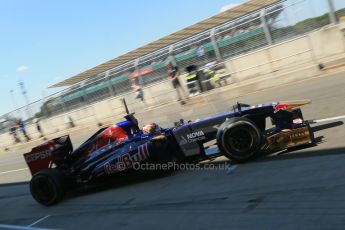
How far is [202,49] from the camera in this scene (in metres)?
19.4

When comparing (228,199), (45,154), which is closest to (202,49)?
(45,154)

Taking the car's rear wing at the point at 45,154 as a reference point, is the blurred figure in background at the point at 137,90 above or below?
above

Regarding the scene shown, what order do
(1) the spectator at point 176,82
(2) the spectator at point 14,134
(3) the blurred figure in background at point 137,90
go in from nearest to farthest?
(1) the spectator at point 176,82
(3) the blurred figure in background at point 137,90
(2) the spectator at point 14,134

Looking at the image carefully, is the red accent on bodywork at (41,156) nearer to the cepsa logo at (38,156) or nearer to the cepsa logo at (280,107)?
the cepsa logo at (38,156)

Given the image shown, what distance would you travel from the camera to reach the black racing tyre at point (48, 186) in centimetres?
884

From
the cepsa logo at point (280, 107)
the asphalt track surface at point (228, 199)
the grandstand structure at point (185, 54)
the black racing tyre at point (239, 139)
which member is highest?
the grandstand structure at point (185, 54)

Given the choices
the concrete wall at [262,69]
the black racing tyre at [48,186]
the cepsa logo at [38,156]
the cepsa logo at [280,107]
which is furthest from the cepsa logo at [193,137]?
the concrete wall at [262,69]

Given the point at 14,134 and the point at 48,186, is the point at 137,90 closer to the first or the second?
the point at 14,134

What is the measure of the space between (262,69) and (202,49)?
2.85m

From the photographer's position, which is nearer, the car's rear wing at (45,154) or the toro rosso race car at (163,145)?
the toro rosso race car at (163,145)

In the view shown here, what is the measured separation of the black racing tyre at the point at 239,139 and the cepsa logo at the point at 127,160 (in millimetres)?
1363

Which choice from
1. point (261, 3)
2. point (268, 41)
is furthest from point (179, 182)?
point (261, 3)

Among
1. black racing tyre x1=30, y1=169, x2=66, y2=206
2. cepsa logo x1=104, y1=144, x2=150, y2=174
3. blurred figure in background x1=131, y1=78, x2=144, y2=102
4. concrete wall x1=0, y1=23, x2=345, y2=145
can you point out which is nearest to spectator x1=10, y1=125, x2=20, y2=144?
concrete wall x1=0, y1=23, x2=345, y2=145

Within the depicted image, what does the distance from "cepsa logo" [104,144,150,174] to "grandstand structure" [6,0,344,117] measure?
32.1 ft
